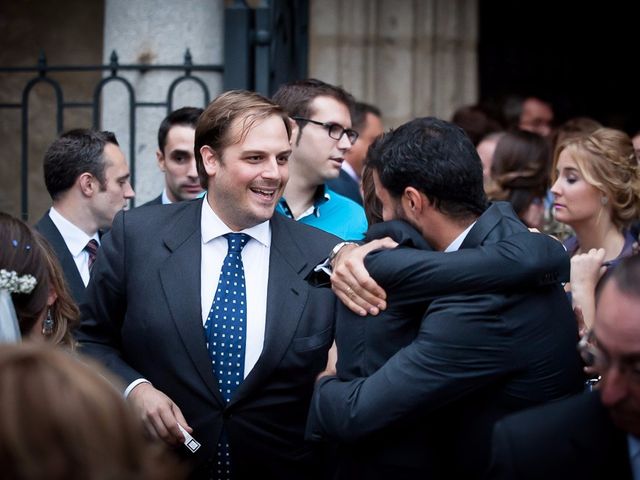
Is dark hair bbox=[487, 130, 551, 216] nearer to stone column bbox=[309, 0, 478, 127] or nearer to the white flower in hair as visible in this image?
stone column bbox=[309, 0, 478, 127]

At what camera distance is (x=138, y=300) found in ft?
12.6

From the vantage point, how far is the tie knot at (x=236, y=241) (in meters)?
3.94

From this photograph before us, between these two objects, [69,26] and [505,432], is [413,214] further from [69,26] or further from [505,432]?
[69,26]

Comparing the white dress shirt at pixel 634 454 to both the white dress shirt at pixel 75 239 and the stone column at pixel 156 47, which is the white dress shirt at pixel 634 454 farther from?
the stone column at pixel 156 47

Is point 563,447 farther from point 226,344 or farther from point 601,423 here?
point 226,344

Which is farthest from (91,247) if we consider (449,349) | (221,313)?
(449,349)

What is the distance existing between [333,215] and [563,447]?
2695 mm

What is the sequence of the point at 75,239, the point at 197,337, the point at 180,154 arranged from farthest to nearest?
the point at 180,154
the point at 75,239
the point at 197,337

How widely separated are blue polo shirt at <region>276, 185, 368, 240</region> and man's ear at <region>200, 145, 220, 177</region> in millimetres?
914

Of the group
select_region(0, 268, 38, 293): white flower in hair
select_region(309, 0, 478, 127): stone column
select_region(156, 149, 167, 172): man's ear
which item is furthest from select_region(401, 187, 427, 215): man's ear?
select_region(309, 0, 478, 127): stone column

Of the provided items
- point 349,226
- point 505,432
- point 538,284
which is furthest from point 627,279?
point 349,226

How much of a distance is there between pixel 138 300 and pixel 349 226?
1.40 meters

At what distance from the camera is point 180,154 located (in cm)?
569

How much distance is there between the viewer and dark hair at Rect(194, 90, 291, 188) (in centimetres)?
400
